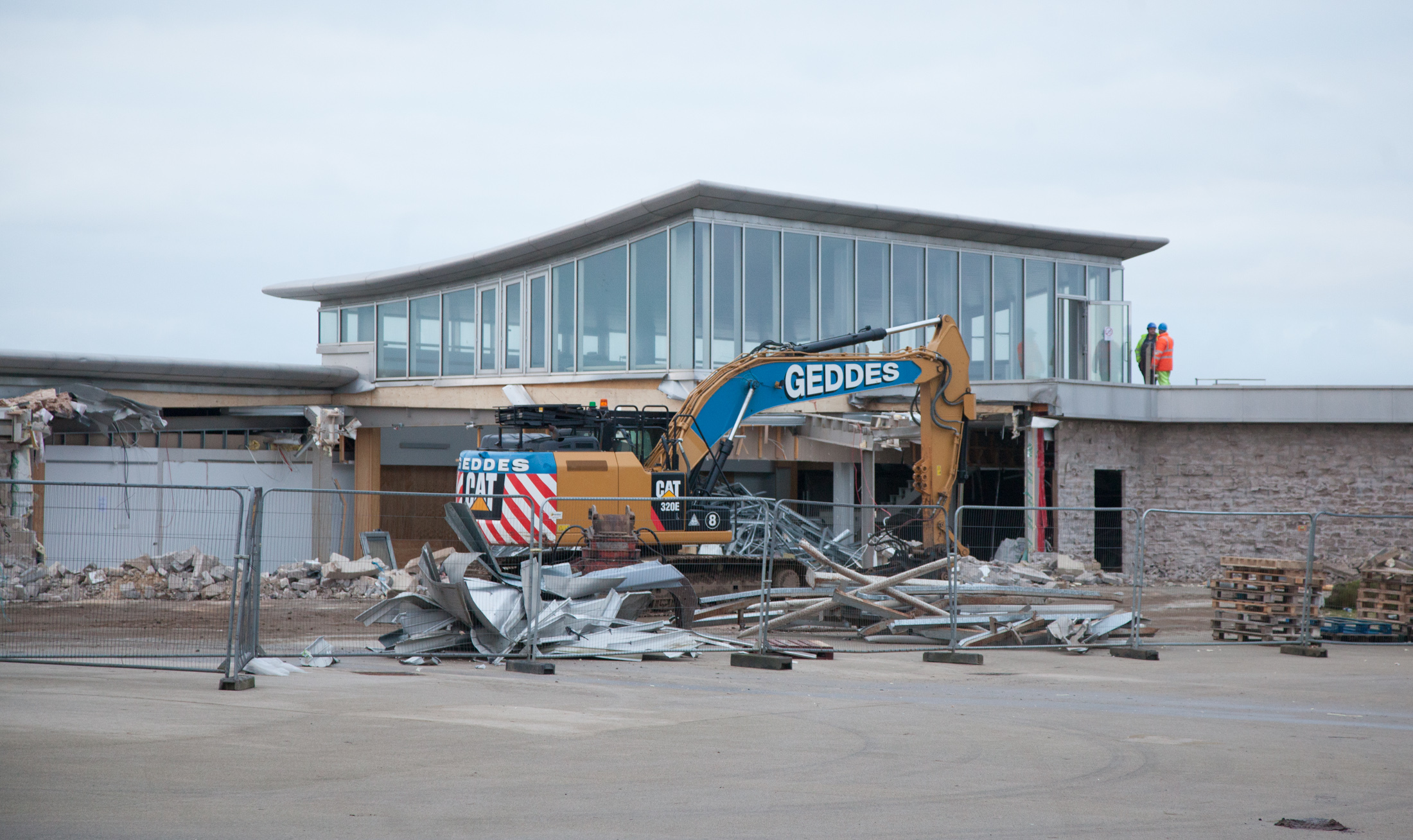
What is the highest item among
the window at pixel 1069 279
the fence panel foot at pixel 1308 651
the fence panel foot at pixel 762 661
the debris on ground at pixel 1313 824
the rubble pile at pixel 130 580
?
the window at pixel 1069 279

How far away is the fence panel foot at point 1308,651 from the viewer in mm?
16016

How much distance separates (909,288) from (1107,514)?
732 cm

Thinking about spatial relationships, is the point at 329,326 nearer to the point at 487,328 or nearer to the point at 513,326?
the point at 487,328

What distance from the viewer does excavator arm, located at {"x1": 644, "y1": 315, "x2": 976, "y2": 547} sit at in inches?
737

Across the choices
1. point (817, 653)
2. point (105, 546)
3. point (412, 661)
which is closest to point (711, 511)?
point (817, 653)

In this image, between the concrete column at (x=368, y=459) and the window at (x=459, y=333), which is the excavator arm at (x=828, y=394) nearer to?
the window at (x=459, y=333)

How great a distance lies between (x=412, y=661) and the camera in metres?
12.9

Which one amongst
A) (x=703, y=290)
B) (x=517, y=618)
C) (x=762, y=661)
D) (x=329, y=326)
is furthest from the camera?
(x=329, y=326)

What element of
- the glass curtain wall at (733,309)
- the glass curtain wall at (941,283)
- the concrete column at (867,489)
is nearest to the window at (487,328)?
the glass curtain wall at (733,309)

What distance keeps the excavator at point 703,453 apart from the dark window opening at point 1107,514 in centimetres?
929

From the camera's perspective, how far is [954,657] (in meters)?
14.4

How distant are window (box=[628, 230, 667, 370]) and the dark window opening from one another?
1048 centimetres

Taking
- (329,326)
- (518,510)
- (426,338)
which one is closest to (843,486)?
(426,338)

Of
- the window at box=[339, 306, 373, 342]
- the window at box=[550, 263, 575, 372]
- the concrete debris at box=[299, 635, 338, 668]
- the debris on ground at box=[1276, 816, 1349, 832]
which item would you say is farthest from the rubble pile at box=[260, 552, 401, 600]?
the debris on ground at box=[1276, 816, 1349, 832]
